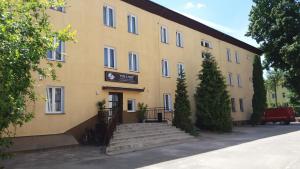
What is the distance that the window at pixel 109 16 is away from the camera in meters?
20.8

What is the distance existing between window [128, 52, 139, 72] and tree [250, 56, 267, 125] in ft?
61.3

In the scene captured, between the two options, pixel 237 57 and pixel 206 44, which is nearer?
pixel 206 44

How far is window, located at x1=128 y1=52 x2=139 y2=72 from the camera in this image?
21.8 metres

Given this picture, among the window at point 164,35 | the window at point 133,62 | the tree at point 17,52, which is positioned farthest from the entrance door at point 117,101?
the tree at point 17,52

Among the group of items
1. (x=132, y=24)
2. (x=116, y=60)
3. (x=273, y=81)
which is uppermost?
(x=132, y=24)

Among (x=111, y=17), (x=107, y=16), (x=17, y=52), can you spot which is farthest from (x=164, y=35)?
(x=17, y=52)

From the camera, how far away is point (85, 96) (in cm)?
1828

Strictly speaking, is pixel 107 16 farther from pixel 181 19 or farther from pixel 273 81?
pixel 273 81

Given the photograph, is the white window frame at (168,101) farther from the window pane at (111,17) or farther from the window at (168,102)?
the window pane at (111,17)

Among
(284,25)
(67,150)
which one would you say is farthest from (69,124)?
(284,25)

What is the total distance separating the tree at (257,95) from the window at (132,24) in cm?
1915

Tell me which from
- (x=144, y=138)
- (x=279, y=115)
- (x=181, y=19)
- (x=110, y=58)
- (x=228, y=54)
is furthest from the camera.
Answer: (x=279, y=115)

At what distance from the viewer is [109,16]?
21.1 metres

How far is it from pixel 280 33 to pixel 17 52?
1459 inches
